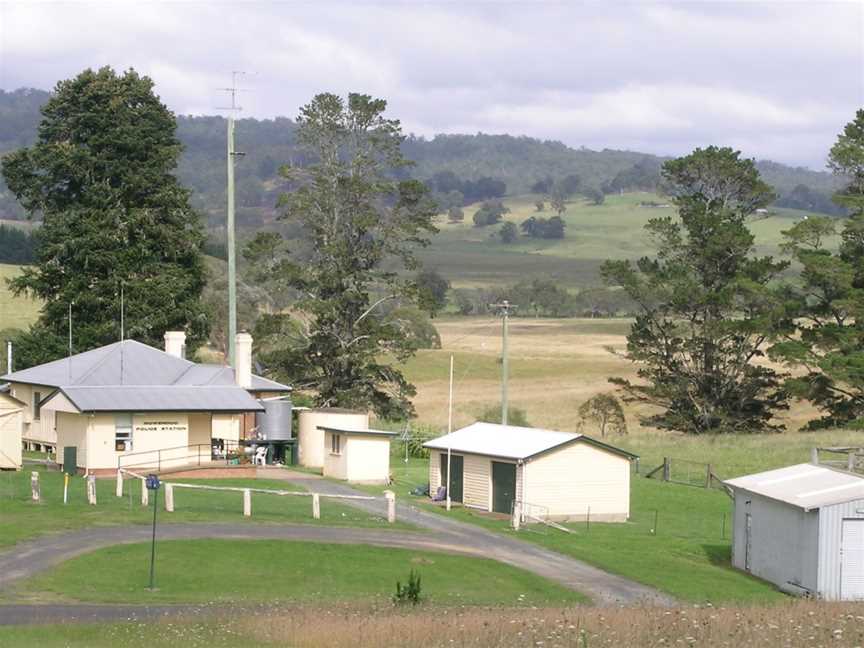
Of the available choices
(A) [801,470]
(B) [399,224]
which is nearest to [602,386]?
(B) [399,224]

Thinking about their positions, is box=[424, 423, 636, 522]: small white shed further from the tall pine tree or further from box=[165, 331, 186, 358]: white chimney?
the tall pine tree

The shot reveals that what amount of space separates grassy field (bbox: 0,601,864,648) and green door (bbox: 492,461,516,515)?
2089 cm

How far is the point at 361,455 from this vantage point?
196ft

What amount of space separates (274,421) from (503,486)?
15.8 metres

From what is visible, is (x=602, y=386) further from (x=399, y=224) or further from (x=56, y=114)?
(x=56, y=114)

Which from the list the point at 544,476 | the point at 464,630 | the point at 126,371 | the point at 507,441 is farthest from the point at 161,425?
the point at 464,630

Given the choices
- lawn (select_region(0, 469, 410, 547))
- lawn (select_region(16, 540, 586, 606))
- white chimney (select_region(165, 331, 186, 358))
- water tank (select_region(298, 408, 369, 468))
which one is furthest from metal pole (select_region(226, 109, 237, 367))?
lawn (select_region(16, 540, 586, 606))

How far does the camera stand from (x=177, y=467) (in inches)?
2307

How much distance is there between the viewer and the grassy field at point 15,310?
114 m

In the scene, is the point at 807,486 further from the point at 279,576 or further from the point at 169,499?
the point at 169,499

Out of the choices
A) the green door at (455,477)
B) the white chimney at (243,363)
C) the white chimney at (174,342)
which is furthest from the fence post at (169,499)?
the white chimney at (174,342)

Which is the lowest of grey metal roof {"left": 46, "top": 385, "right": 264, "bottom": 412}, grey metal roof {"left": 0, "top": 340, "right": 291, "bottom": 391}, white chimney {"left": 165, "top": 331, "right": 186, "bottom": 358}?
grey metal roof {"left": 46, "top": 385, "right": 264, "bottom": 412}

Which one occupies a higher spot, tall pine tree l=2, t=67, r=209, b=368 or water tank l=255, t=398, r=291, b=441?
tall pine tree l=2, t=67, r=209, b=368

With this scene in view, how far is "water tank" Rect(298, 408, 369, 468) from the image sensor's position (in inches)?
2518
